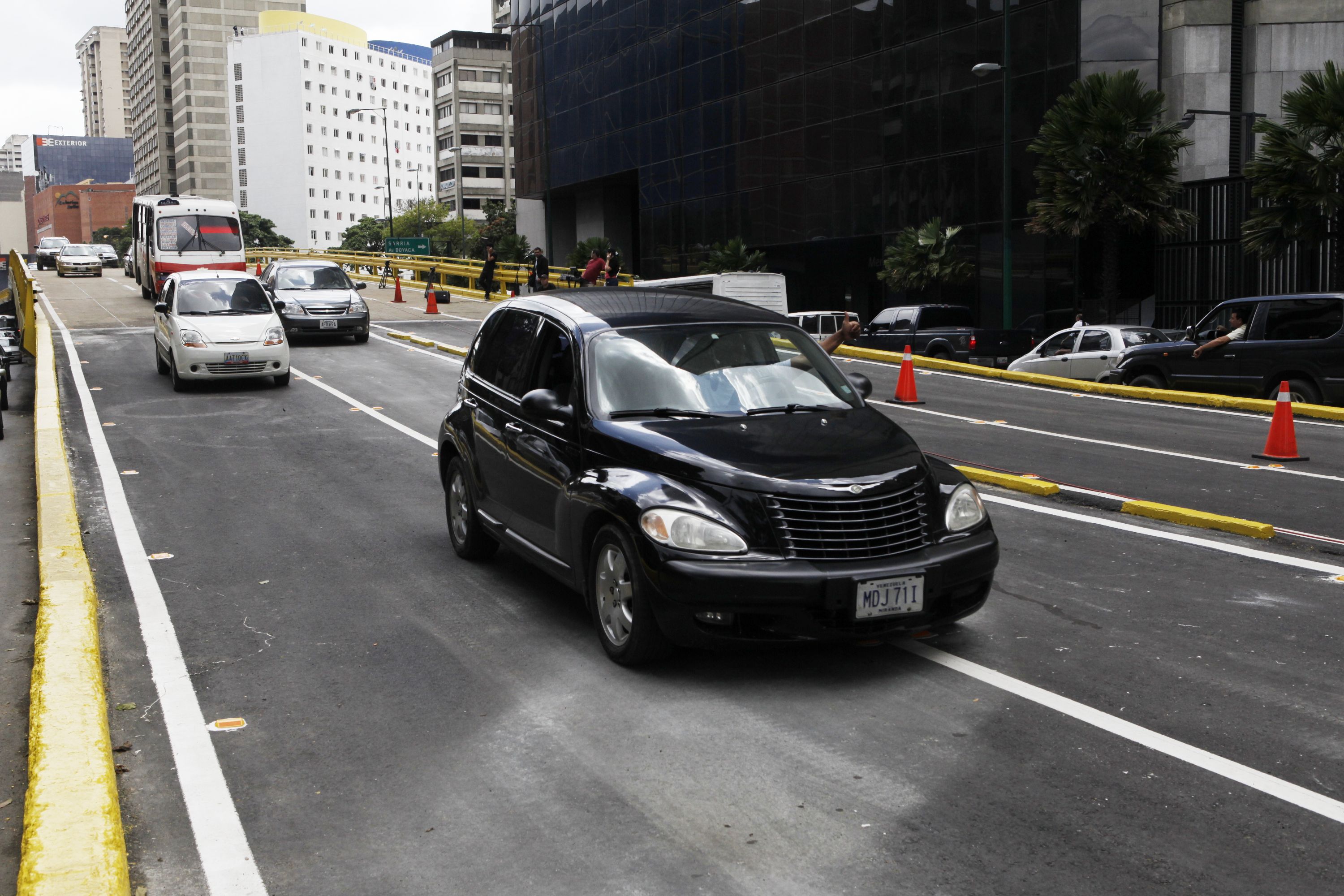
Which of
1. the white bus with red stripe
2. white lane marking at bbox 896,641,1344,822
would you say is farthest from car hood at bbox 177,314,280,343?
the white bus with red stripe

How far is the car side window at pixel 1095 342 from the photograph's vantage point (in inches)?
839

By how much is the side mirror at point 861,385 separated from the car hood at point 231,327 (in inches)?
509

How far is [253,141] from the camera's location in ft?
562

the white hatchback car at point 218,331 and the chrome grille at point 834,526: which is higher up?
the white hatchback car at point 218,331

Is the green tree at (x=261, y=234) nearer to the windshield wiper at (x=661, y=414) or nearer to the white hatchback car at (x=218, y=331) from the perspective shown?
the white hatchback car at (x=218, y=331)

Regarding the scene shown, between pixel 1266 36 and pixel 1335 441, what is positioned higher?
pixel 1266 36

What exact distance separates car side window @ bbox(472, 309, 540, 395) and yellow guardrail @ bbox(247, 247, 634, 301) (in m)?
25.2

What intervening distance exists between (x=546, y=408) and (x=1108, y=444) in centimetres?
893

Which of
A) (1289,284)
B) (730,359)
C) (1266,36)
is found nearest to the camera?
(730,359)

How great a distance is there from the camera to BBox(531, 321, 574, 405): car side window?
283 inches

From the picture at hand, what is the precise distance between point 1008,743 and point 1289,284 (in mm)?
25228

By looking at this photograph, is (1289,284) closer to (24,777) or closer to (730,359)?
(730,359)

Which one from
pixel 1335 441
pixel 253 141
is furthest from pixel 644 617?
pixel 253 141

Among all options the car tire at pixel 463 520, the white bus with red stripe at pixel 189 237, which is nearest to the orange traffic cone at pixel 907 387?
the car tire at pixel 463 520
